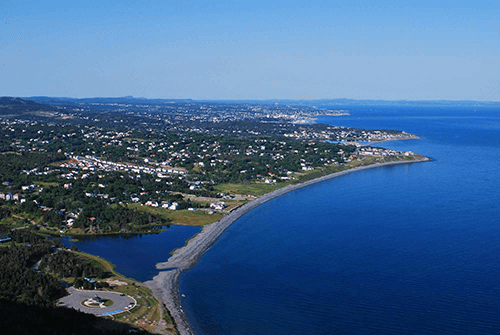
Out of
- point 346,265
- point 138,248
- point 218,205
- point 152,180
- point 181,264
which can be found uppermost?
point 152,180

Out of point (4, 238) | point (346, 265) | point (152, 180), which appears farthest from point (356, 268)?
point (152, 180)

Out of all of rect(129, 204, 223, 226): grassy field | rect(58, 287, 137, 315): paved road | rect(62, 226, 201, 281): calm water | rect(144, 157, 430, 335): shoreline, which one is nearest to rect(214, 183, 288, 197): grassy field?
rect(144, 157, 430, 335): shoreline

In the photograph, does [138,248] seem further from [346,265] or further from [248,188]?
[248,188]

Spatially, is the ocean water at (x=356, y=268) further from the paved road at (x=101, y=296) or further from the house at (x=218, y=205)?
the house at (x=218, y=205)

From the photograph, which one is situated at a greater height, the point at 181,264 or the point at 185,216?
the point at 185,216

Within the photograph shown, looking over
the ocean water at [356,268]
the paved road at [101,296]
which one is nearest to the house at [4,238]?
the paved road at [101,296]

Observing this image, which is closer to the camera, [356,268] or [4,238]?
[356,268]

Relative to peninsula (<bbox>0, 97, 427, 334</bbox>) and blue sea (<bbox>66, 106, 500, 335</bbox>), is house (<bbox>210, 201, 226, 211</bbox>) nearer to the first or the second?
peninsula (<bbox>0, 97, 427, 334</bbox>)

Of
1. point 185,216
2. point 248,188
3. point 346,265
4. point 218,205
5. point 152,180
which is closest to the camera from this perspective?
point 346,265
